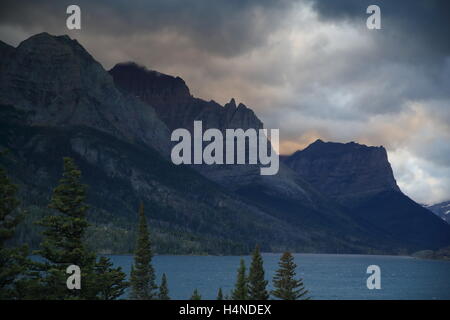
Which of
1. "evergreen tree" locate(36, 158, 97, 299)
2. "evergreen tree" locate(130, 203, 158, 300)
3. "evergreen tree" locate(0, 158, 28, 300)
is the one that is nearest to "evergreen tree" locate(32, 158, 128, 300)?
"evergreen tree" locate(36, 158, 97, 299)

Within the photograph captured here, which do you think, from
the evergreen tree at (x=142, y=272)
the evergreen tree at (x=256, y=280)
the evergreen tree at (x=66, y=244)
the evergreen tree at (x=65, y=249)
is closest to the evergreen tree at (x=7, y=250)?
the evergreen tree at (x=65, y=249)

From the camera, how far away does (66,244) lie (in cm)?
4488

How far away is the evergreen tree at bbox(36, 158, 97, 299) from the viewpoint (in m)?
43.6

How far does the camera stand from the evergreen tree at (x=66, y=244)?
43625 mm

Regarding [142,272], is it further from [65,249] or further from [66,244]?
[66,244]

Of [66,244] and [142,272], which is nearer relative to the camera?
[66,244]

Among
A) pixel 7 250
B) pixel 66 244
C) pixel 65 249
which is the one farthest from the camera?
pixel 65 249

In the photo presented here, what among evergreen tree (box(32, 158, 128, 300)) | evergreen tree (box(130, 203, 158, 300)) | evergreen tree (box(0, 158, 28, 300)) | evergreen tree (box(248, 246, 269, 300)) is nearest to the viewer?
evergreen tree (box(0, 158, 28, 300))

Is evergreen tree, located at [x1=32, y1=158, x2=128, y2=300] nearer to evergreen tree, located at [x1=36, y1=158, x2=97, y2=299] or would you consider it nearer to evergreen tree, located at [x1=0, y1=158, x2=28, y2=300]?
evergreen tree, located at [x1=36, y1=158, x2=97, y2=299]

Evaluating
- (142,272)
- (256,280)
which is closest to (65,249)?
(256,280)
